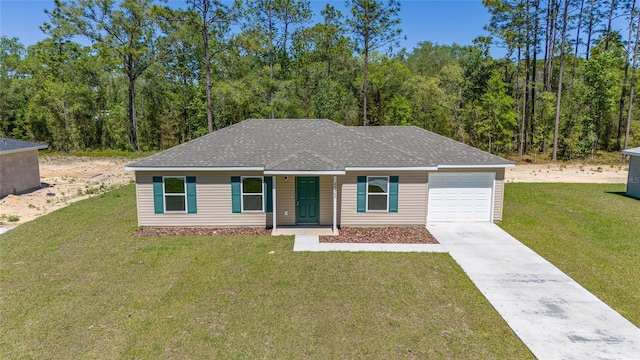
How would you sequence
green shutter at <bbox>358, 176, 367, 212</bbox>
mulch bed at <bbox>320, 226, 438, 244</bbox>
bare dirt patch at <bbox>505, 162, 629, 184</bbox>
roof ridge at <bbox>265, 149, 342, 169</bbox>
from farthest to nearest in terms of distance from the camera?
1. bare dirt patch at <bbox>505, 162, 629, 184</bbox>
2. green shutter at <bbox>358, 176, 367, 212</bbox>
3. roof ridge at <bbox>265, 149, 342, 169</bbox>
4. mulch bed at <bbox>320, 226, 438, 244</bbox>

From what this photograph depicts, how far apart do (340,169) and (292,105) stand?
2253 cm

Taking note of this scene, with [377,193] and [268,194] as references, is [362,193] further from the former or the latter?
[268,194]

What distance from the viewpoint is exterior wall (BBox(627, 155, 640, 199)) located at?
19281mm

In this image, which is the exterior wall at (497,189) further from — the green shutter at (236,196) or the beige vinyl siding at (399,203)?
the green shutter at (236,196)

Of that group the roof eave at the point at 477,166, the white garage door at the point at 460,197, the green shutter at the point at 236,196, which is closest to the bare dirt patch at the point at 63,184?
the green shutter at the point at 236,196

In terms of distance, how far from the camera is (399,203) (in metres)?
13.8

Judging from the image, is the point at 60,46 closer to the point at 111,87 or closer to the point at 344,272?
the point at 111,87

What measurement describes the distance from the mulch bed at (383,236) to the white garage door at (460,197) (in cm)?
158

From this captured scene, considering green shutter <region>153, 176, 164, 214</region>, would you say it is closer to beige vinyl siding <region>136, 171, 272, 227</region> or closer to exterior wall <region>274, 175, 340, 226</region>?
beige vinyl siding <region>136, 171, 272, 227</region>

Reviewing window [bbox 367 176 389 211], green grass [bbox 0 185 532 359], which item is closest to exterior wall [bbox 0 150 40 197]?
A: green grass [bbox 0 185 532 359]

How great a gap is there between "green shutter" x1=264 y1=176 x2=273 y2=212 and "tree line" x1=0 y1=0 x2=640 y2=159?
1929cm

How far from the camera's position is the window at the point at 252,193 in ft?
44.9

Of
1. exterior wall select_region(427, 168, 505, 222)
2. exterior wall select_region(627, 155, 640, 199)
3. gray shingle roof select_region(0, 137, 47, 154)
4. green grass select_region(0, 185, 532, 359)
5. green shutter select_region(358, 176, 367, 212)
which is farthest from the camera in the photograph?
exterior wall select_region(627, 155, 640, 199)

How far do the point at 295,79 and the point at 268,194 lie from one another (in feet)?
80.7
